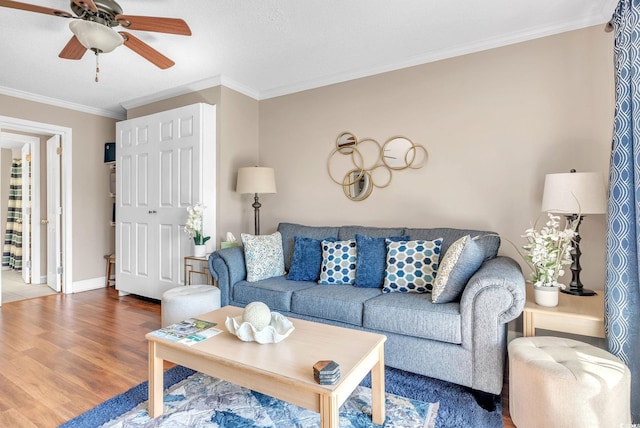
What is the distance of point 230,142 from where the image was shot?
3.58m

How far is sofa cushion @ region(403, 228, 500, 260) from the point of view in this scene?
234 cm

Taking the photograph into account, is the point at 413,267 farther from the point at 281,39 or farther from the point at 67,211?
the point at 67,211

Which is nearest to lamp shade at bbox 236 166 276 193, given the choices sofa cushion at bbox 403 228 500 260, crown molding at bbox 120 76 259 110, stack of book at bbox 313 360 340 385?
crown molding at bbox 120 76 259 110

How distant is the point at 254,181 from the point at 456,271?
2.04 m

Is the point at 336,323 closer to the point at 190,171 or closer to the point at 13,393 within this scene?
the point at 13,393

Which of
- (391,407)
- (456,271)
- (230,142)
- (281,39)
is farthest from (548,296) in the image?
(230,142)

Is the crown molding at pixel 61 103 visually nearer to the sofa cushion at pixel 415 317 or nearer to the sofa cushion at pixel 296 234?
the sofa cushion at pixel 296 234

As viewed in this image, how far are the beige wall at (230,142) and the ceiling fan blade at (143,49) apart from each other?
1.05m

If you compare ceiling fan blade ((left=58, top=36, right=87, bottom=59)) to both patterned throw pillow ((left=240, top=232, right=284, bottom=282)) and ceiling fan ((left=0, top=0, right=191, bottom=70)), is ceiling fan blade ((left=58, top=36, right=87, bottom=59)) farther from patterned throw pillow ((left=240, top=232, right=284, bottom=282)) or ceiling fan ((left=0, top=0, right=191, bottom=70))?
patterned throw pillow ((left=240, top=232, right=284, bottom=282))

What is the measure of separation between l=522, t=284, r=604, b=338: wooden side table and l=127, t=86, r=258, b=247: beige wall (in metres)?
2.80

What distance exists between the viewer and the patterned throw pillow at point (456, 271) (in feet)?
6.77

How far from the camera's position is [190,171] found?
11.3 ft

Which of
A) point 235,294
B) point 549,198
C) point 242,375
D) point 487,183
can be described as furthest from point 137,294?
point 549,198

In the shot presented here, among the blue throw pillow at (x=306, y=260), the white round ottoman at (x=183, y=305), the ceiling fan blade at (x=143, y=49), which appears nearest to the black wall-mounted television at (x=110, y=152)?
the ceiling fan blade at (x=143, y=49)
